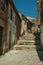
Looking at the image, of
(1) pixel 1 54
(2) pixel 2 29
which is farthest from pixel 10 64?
(2) pixel 2 29

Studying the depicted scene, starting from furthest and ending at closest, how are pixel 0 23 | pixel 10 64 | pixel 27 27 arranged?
1. pixel 27 27
2. pixel 0 23
3. pixel 10 64

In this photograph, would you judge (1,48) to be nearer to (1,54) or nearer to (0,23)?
(1,54)

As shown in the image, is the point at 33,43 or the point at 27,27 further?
the point at 27,27

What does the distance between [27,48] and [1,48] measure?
11.4 ft

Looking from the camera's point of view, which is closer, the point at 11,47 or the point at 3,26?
the point at 3,26

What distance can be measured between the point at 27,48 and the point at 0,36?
3651mm

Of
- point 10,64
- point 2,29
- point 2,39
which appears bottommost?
point 10,64

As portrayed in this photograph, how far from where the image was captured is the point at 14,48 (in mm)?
14320

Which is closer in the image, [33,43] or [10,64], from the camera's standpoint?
[10,64]

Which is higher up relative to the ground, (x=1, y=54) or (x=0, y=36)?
(x=0, y=36)

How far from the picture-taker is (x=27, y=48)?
1404 cm

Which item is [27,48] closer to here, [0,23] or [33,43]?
[33,43]

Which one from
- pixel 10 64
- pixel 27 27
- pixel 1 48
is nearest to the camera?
pixel 10 64

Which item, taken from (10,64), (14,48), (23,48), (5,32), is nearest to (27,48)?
(23,48)
